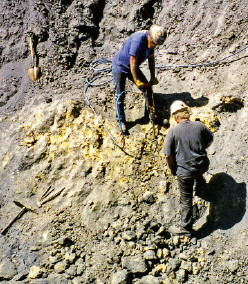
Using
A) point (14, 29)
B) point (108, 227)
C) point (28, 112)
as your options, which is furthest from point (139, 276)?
point (14, 29)

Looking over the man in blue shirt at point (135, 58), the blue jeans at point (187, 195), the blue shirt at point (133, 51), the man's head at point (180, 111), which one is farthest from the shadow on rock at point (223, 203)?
the blue shirt at point (133, 51)

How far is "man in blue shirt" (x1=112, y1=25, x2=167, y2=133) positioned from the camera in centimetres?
358

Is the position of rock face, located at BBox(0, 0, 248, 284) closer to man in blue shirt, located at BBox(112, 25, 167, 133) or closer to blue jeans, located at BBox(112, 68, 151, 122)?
blue jeans, located at BBox(112, 68, 151, 122)

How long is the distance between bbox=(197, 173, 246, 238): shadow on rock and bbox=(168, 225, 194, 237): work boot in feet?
0.60

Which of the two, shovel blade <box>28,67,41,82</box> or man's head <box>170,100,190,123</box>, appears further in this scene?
shovel blade <box>28,67,41,82</box>

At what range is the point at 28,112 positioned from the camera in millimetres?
5254

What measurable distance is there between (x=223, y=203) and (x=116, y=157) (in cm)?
187

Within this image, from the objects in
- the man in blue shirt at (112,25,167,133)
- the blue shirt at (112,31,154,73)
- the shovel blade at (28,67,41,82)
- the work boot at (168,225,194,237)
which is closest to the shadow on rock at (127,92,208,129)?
the man in blue shirt at (112,25,167,133)

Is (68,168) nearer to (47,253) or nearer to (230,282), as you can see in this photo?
(47,253)

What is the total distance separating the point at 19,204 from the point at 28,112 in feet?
6.37

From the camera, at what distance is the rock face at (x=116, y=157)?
371 cm

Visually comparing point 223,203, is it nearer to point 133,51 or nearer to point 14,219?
point 133,51

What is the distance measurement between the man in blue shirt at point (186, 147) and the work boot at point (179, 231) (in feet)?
1.49

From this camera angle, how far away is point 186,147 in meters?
3.27
